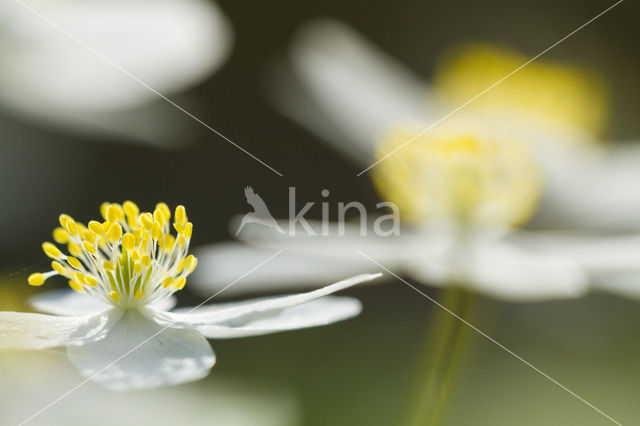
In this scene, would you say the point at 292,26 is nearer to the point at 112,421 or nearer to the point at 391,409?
the point at 391,409

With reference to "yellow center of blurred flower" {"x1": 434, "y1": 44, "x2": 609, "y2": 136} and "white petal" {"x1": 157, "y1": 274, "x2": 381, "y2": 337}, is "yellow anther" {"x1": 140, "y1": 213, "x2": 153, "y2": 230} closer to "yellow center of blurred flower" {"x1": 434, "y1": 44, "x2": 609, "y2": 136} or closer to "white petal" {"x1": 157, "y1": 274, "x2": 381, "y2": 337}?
"white petal" {"x1": 157, "y1": 274, "x2": 381, "y2": 337}

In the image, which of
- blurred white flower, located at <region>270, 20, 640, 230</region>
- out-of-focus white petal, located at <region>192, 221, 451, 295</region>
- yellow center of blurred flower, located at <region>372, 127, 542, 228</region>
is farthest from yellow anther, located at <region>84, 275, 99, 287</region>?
blurred white flower, located at <region>270, 20, 640, 230</region>

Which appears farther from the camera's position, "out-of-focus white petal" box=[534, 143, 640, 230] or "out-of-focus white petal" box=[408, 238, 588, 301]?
"out-of-focus white petal" box=[534, 143, 640, 230]

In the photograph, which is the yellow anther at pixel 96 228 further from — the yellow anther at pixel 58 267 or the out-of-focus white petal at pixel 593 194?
the out-of-focus white petal at pixel 593 194

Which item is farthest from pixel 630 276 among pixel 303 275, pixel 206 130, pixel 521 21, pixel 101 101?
pixel 521 21

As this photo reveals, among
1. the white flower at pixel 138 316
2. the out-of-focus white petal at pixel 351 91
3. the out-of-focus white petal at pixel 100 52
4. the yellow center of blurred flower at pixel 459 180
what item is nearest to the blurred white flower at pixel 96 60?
the out-of-focus white petal at pixel 100 52

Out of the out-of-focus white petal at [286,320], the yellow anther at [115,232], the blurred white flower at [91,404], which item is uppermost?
the yellow anther at [115,232]
